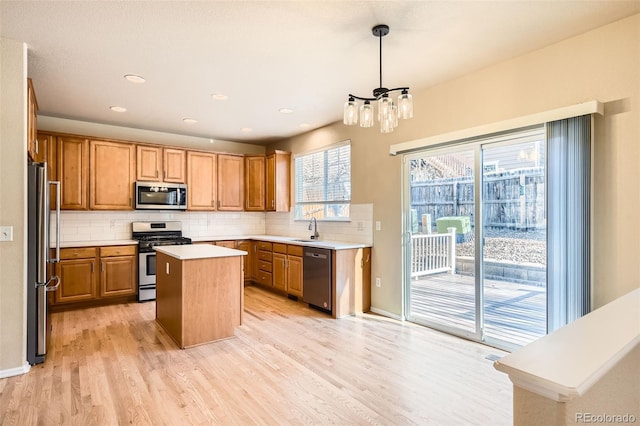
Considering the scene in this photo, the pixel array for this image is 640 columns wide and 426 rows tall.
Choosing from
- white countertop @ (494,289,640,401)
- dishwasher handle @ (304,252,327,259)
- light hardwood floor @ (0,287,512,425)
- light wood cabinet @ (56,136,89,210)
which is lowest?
light hardwood floor @ (0,287,512,425)

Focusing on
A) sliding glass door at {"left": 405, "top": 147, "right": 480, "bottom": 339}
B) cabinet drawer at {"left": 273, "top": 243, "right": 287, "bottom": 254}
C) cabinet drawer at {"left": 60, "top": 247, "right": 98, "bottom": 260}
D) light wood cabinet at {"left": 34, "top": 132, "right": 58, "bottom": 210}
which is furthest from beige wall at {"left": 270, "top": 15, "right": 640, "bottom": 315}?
light wood cabinet at {"left": 34, "top": 132, "right": 58, "bottom": 210}

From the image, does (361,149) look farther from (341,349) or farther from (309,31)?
(341,349)

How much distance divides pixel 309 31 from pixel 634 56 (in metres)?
2.26

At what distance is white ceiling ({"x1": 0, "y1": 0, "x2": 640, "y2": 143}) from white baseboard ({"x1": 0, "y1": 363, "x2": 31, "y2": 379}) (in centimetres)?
256

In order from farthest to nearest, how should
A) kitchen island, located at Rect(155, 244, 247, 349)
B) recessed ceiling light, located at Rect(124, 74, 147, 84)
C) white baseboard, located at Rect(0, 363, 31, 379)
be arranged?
recessed ceiling light, located at Rect(124, 74, 147, 84) → kitchen island, located at Rect(155, 244, 247, 349) → white baseboard, located at Rect(0, 363, 31, 379)

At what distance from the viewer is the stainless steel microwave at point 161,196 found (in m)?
5.27

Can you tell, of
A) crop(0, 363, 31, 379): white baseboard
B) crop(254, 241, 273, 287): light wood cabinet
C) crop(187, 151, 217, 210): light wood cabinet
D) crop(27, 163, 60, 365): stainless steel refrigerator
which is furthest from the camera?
crop(187, 151, 217, 210): light wood cabinet

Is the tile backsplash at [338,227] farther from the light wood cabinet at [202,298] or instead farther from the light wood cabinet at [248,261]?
the light wood cabinet at [202,298]

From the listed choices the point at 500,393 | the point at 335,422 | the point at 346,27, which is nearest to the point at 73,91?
the point at 346,27

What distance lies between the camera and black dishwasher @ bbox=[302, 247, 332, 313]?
4.32 m

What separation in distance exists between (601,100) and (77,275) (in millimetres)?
5784

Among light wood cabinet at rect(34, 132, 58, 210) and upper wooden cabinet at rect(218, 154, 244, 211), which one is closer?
light wood cabinet at rect(34, 132, 58, 210)

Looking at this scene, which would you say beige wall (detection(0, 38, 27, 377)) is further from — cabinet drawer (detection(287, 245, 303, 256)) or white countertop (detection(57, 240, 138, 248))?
cabinet drawer (detection(287, 245, 303, 256))

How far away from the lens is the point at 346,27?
2.55m
